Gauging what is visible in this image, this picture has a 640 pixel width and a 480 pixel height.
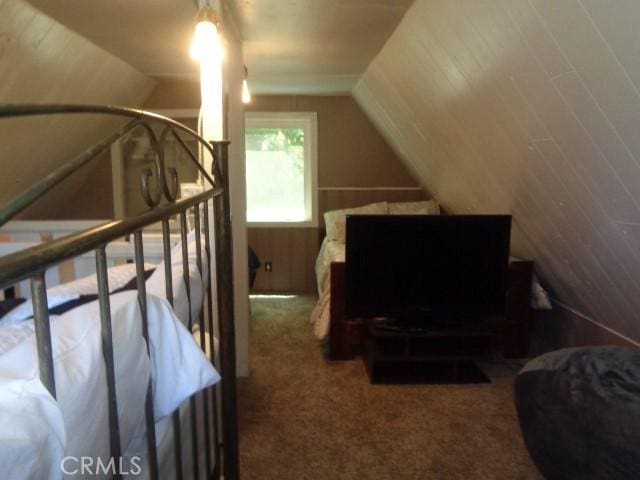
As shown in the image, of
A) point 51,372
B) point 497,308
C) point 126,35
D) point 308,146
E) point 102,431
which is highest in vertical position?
point 126,35

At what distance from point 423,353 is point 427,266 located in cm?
56

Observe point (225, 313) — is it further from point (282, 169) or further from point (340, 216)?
point (282, 169)

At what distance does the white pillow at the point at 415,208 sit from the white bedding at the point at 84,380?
11.2 ft

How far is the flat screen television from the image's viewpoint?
2822 mm

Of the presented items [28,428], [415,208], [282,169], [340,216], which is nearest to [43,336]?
[28,428]

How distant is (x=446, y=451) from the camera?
221 centimetres

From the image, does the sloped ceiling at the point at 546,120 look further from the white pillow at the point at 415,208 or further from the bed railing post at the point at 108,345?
the bed railing post at the point at 108,345

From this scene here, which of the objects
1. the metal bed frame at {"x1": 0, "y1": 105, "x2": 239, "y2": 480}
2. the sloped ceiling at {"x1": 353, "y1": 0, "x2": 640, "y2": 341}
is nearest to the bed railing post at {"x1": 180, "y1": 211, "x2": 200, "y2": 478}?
the metal bed frame at {"x1": 0, "y1": 105, "x2": 239, "y2": 480}

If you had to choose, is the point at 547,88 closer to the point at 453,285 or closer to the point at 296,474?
the point at 453,285

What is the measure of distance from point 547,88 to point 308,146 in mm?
3384

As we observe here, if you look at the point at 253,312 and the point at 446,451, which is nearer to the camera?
the point at 446,451

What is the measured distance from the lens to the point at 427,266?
2852 millimetres

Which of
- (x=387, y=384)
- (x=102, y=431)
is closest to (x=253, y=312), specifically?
(x=387, y=384)

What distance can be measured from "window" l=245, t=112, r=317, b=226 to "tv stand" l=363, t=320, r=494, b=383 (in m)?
2.16
